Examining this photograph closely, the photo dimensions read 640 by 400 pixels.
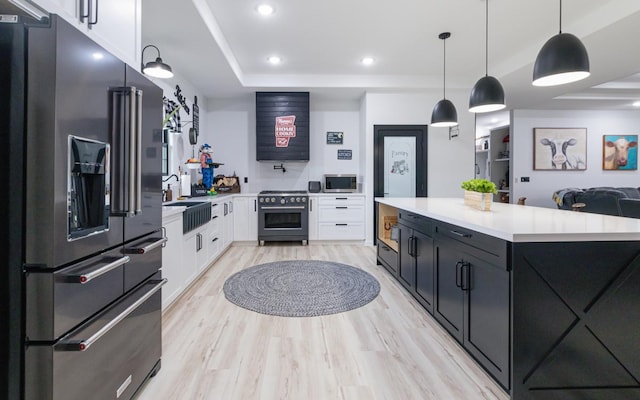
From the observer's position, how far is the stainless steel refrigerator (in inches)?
38.3

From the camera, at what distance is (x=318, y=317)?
250cm

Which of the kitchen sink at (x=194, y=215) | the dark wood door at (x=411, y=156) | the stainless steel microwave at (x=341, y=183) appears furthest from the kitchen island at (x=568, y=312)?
the stainless steel microwave at (x=341, y=183)

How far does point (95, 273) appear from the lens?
1.12 meters

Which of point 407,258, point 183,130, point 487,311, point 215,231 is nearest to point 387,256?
point 407,258

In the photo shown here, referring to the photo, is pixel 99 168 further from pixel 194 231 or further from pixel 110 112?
pixel 194 231

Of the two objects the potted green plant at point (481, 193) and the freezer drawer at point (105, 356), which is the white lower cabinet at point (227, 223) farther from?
the potted green plant at point (481, 193)

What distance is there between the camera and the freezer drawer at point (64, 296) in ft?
3.24

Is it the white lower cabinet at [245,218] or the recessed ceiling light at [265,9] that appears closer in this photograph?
the recessed ceiling light at [265,9]

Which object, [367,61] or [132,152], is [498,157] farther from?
[132,152]

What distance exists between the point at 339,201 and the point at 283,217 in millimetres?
1007

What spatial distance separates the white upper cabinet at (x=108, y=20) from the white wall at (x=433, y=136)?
152 inches

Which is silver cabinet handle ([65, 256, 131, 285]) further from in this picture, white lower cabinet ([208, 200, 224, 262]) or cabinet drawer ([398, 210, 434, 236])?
white lower cabinet ([208, 200, 224, 262])

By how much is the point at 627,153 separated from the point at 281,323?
8.56 meters

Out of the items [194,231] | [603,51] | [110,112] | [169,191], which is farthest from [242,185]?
[603,51]
